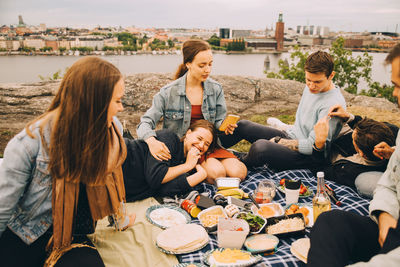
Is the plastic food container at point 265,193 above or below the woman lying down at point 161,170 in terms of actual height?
below

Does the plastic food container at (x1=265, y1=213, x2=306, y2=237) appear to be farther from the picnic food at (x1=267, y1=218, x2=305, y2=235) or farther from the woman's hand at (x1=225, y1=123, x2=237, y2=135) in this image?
the woman's hand at (x1=225, y1=123, x2=237, y2=135)

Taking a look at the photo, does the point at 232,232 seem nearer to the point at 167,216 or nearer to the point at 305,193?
the point at 167,216

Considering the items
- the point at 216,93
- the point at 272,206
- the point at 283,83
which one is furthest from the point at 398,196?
the point at 283,83

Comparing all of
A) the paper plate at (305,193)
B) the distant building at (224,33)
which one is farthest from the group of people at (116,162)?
the distant building at (224,33)

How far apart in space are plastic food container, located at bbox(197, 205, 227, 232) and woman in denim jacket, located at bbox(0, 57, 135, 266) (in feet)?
Answer: 3.04

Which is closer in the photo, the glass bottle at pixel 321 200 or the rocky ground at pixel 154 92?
the glass bottle at pixel 321 200

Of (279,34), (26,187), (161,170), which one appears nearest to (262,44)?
(279,34)

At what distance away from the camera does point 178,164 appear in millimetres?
3150

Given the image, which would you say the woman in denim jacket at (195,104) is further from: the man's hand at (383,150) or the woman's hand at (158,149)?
the man's hand at (383,150)

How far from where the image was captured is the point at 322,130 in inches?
126

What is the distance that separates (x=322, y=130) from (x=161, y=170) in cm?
176

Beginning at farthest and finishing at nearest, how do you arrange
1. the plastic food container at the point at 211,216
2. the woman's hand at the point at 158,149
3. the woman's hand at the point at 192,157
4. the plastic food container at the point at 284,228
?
the woman's hand at the point at 192,157
the woman's hand at the point at 158,149
the plastic food container at the point at 211,216
the plastic food container at the point at 284,228

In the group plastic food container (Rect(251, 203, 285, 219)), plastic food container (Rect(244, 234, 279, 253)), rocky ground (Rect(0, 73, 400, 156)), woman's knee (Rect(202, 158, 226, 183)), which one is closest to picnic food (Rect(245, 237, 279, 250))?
plastic food container (Rect(244, 234, 279, 253))

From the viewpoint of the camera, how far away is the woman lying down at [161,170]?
2.86 meters
